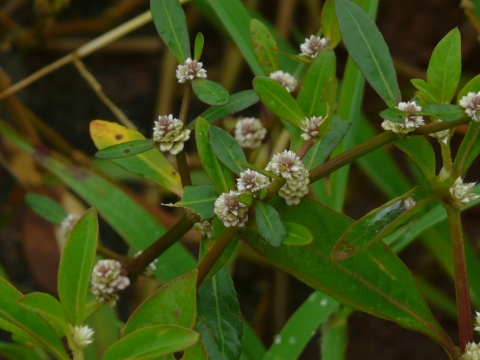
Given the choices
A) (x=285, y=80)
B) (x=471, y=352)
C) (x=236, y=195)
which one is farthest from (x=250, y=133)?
(x=471, y=352)

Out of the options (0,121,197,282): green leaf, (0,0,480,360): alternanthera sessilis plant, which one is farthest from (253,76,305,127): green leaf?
(0,121,197,282): green leaf

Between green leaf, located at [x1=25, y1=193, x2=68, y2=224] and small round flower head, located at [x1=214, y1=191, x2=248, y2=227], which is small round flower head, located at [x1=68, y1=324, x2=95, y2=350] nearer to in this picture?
small round flower head, located at [x1=214, y1=191, x2=248, y2=227]

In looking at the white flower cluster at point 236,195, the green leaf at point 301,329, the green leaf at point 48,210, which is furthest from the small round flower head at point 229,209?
the green leaf at point 48,210

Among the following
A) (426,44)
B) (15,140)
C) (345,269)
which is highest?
(426,44)

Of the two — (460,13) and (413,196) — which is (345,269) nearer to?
(413,196)

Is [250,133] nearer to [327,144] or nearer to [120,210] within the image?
[327,144]

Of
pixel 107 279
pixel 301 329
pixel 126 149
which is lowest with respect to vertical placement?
pixel 301 329

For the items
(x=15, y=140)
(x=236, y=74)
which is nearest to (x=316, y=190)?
(x=15, y=140)
